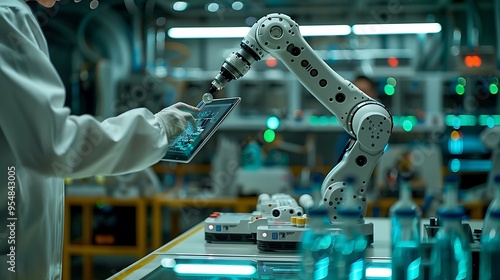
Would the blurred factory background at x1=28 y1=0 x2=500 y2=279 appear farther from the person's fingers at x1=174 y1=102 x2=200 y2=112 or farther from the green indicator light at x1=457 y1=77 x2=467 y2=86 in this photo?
the person's fingers at x1=174 y1=102 x2=200 y2=112

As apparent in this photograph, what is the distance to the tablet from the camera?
175 centimetres

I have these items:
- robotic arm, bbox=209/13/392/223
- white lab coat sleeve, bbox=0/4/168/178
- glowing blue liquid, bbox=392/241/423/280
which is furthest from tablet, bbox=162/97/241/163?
glowing blue liquid, bbox=392/241/423/280

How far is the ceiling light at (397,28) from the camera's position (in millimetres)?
7000

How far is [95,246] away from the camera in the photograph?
16.5 feet

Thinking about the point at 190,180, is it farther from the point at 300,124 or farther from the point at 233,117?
the point at 300,124

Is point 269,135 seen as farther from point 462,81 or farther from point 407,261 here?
point 407,261

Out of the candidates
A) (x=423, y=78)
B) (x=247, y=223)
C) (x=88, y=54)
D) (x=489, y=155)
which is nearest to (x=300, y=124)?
(x=423, y=78)

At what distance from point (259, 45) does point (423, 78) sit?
407cm

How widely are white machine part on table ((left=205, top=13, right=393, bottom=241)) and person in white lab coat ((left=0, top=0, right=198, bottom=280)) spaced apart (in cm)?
41

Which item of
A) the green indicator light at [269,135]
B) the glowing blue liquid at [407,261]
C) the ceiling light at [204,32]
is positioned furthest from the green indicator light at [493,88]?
the glowing blue liquid at [407,261]

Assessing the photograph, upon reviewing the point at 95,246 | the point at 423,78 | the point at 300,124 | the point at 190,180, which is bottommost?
the point at 95,246

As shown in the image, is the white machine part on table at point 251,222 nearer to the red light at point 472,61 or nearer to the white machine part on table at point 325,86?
the white machine part on table at point 325,86

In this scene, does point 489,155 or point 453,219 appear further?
point 489,155

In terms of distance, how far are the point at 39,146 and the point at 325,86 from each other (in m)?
0.97
